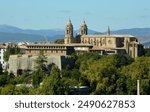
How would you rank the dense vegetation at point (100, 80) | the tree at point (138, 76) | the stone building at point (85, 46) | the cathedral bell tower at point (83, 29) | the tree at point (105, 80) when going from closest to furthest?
the dense vegetation at point (100, 80) < the tree at point (138, 76) < the tree at point (105, 80) < the stone building at point (85, 46) < the cathedral bell tower at point (83, 29)

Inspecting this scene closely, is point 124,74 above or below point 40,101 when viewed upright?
below

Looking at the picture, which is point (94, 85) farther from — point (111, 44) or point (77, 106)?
point (111, 44)

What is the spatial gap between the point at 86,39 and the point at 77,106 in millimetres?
93824

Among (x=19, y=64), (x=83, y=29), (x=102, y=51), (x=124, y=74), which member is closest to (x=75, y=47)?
(x=102, y=51)

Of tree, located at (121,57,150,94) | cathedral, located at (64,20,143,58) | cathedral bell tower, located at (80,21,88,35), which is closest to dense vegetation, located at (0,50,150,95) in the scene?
tree, located at (121,57,150,94)

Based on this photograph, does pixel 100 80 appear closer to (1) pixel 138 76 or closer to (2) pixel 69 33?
(1) pixel 138 76

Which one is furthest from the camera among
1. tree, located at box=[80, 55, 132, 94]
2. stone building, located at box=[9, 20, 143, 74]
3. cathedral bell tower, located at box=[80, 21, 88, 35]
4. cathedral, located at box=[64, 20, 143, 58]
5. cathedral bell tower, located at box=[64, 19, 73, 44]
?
cathedral bell tower, located at box=[80, 21, 88, 35]

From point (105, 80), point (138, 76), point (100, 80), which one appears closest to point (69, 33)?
point (138, 76)

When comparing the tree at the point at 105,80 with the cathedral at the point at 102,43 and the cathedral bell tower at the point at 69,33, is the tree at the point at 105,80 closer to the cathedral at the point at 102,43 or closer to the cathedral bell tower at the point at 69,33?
the cathedral at the point at 102,43

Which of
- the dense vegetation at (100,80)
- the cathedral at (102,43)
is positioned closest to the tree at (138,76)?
the dense vegetation at (100,80)

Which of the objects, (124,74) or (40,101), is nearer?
(40,101)

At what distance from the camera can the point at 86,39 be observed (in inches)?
3883

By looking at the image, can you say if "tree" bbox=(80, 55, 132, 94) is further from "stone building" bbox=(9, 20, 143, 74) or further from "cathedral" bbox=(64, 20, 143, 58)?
"cathedral" bbox=(64, 20, 143, 58)

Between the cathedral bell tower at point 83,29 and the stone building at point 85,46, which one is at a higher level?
the cathedral bell tower at point 83,29
